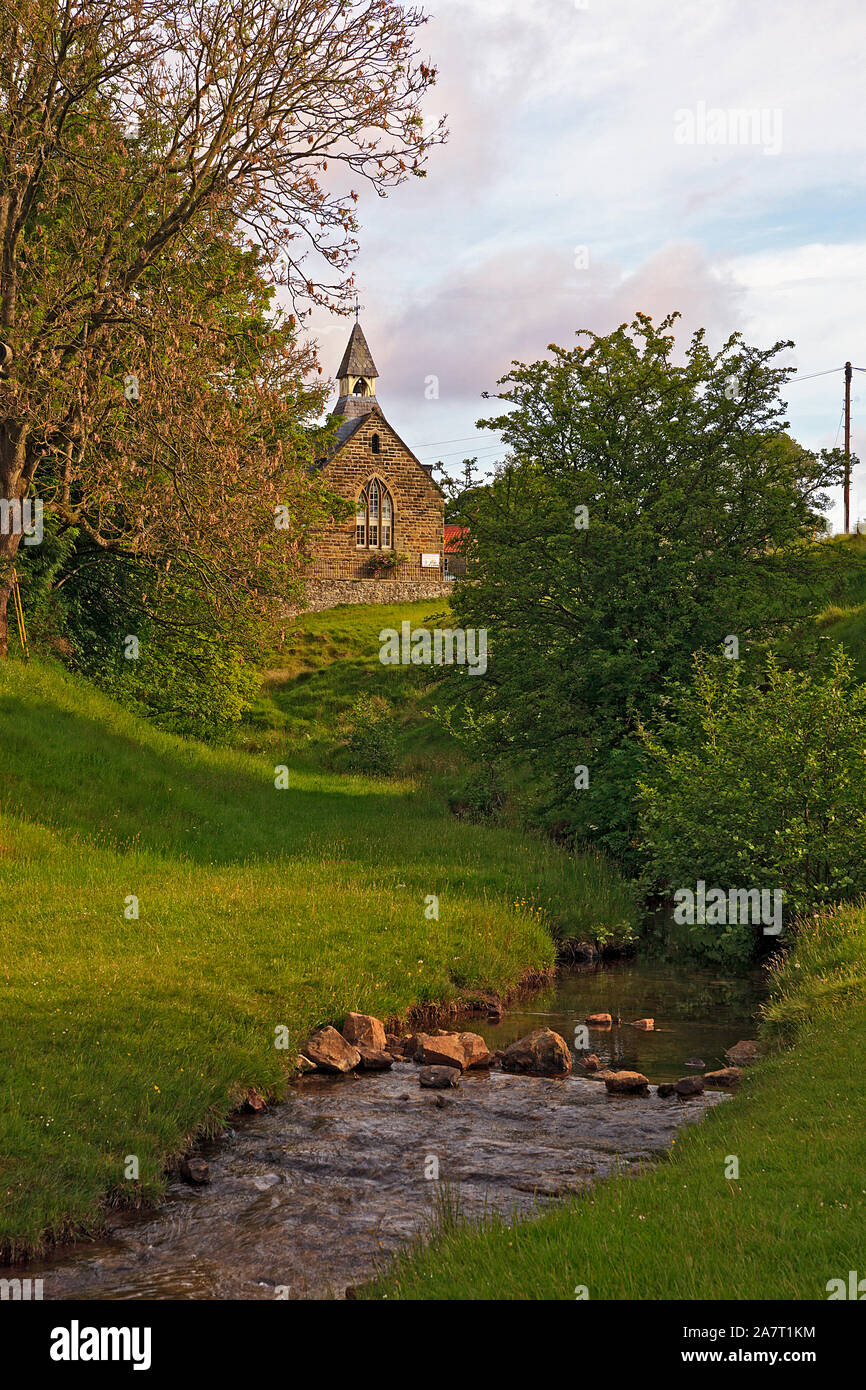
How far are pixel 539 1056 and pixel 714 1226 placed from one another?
7.24 metres

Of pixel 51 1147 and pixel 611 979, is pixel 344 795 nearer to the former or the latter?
pixel 611 979

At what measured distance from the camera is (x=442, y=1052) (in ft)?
48.7

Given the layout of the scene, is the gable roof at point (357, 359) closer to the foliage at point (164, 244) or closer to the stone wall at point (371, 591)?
the stone wall at point (371, 591)

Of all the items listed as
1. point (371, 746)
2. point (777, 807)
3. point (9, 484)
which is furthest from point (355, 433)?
point (777, 807)

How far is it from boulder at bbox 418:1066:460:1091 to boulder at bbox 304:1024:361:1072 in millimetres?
1036

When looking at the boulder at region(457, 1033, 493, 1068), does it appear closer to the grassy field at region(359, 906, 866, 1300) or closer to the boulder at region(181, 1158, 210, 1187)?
the grassy field at region(359, 906, 866, 1300)

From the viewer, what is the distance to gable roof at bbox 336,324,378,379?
102m

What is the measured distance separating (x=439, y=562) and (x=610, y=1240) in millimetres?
70250

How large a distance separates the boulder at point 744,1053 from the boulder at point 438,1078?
12.5ft

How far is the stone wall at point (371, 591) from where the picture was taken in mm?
67625

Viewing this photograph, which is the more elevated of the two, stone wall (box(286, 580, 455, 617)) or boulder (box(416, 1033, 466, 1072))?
stone wall (box(286, 580, 455, 617))

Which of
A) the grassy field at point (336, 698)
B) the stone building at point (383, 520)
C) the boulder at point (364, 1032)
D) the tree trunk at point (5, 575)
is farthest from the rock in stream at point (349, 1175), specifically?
the stone building at point (383, 520)

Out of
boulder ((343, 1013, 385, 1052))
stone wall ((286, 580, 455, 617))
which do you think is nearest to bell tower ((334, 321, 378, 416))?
stone wall ((286, 580, 455, 617))
